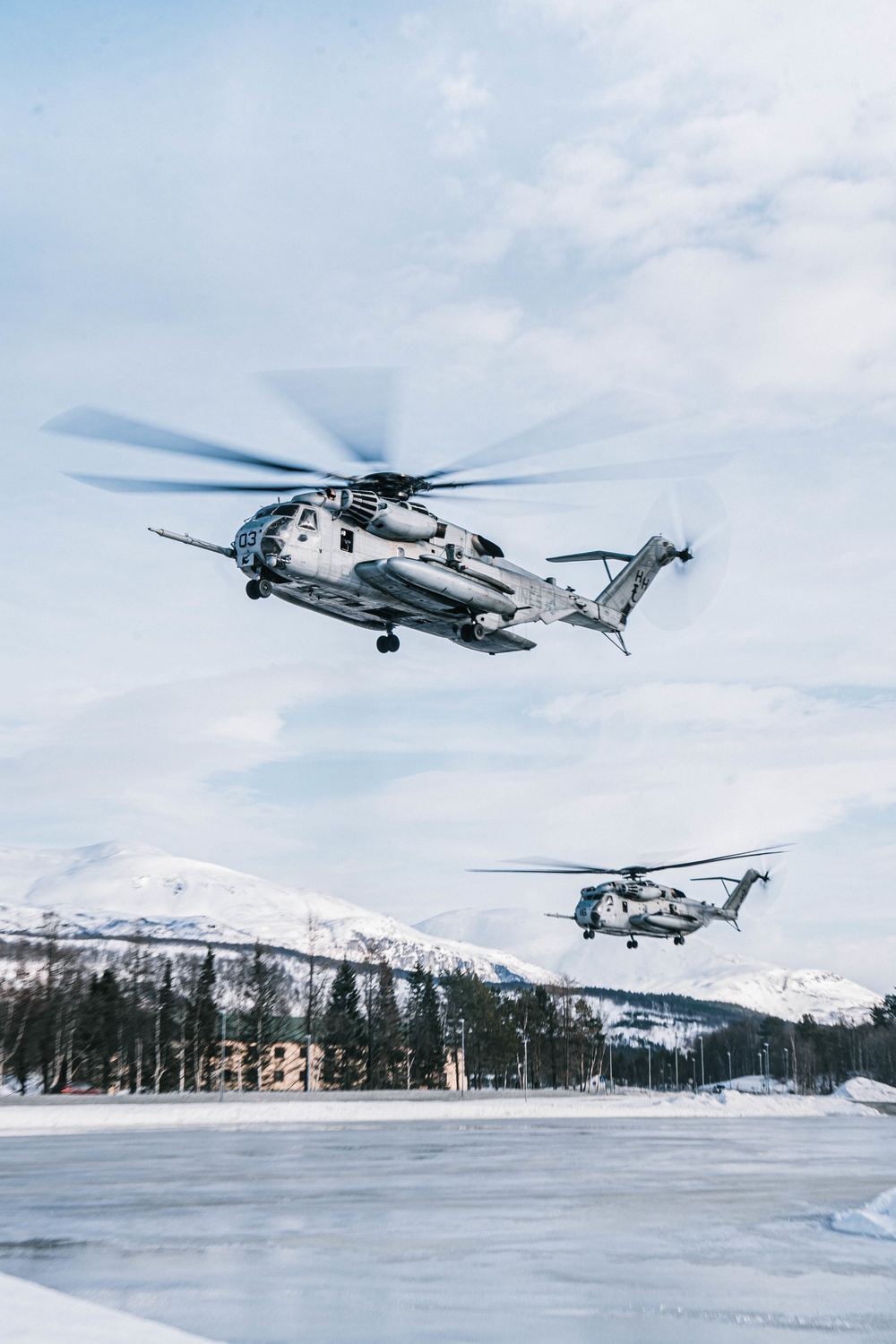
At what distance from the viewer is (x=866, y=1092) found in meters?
137

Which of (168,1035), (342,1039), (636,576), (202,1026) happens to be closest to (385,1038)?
(342,1039)

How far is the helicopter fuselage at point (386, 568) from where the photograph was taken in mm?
26844

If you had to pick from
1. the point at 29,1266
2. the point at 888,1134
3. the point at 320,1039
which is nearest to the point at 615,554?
the point at 29,1266

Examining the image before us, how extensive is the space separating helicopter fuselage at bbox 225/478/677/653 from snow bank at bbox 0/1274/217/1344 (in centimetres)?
1726

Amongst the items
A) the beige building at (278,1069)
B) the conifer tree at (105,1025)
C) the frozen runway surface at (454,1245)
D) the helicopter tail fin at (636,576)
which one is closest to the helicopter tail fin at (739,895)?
the beige building at (278,1069)

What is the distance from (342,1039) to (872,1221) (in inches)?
4178

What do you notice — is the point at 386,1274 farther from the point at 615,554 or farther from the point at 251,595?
the point at 615,554

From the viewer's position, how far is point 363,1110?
6500 cm

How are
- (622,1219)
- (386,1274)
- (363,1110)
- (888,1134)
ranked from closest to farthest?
(386,1274) → (622,1219) → (888,1134) → (363,1110)

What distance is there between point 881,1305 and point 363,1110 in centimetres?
5578

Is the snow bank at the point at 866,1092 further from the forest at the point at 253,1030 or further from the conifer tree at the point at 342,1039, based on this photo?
the conifer tree at the point at 342,1039

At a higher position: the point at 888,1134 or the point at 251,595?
the point at 251,595

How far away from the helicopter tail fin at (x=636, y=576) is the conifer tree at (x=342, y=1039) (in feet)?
284

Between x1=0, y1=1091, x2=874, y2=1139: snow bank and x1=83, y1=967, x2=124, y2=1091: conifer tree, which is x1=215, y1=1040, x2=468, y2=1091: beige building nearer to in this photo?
x1=83, y1=967, x2=124, y2=1091: conifer tree
